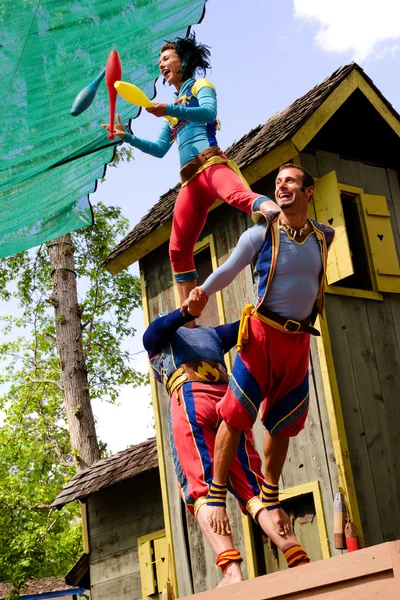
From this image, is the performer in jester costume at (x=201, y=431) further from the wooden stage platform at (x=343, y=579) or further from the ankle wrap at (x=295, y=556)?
the wooden stage platform at (x=343, y=579)

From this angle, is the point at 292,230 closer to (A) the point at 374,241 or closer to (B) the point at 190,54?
(B) the point at 190,54

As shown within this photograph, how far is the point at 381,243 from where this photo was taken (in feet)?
28.6

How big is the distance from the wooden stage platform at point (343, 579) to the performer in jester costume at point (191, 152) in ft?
6.40

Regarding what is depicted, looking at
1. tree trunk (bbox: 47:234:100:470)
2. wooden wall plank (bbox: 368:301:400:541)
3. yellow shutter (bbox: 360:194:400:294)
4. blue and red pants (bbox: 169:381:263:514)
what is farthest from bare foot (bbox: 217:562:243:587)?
tree trunk (bbox: 47:234:100:470)

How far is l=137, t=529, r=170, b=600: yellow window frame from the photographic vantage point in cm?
1181

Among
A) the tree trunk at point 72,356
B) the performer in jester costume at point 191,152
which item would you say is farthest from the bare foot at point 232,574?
the tree trunk at point 72,356

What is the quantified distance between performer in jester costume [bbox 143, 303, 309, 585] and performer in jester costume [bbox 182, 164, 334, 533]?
0.34 feet

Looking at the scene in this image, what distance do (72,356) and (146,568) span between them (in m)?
5.20

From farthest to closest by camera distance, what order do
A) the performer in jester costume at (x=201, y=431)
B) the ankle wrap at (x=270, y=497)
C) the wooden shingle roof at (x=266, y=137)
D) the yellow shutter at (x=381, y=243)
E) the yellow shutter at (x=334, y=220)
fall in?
the yellow shutter at (x=381, y=243) → the wooden shingle roof at (x=266, y=137) → the yellow shutter at (x=334, y=220) → the ankle wrap at (x=270, y=497) → the performer in jester costume at (x=201, y=431)

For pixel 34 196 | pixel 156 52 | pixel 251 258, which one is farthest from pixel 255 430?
pixel 251 258

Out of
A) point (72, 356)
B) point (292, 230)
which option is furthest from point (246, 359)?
point (72, 356)

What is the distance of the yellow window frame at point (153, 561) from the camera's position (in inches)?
465

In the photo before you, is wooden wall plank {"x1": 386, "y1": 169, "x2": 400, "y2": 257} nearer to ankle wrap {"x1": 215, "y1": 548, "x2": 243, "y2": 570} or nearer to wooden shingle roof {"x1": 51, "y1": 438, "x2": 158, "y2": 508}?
wooden shingle roof {"x1": 51, "y1": 438, "x2": 158, "y2": 508}

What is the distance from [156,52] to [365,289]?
3393 mm
